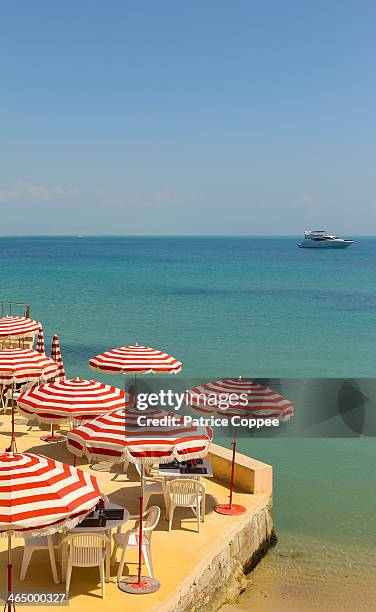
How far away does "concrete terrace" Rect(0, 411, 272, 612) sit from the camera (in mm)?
7840

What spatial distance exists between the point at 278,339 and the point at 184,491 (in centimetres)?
2911

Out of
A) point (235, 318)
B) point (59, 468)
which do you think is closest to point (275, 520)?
point (59, 468)

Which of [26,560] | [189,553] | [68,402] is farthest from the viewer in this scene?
[68,402]

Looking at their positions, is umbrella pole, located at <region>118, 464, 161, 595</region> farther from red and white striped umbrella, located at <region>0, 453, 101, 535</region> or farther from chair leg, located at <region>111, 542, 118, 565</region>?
red and white striped umbrella, located at <region>0, 453, 101, 535</region>

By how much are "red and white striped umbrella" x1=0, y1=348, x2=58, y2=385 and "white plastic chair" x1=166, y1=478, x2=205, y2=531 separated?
4060 mm

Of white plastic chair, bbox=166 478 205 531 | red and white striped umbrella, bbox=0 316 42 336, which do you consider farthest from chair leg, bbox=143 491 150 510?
red and white striped umbrella, bbox=0 316 42 336

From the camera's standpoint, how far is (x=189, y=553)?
353 inches

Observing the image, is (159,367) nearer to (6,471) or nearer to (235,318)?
(6,471)

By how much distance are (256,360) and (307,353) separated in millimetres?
4016

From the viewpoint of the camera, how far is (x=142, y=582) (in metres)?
8.06

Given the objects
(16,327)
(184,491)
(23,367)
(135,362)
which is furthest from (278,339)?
(184,491)

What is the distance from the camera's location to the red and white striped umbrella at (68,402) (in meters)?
10.3

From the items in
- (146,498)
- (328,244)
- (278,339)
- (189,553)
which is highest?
(328,244)

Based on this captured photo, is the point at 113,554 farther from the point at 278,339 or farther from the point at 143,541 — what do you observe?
the point at 278,339
